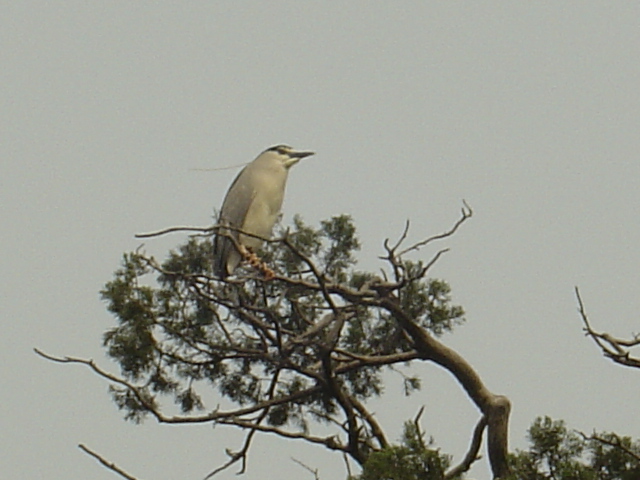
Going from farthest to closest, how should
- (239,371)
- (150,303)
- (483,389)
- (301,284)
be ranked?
1. (239,371)
2. (150,303)
3. (483,389)
4. (301,284)

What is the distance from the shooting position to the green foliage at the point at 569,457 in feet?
9.48

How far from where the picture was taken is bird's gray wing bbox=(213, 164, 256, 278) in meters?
5.02

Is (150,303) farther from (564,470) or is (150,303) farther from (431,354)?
(564,470)

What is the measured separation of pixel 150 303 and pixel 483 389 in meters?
1.34

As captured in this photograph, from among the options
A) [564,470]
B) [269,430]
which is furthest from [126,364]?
[564,470]

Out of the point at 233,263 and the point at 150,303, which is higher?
the point at 233,263

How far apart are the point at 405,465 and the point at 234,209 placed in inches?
112

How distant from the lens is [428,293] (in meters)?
4.33

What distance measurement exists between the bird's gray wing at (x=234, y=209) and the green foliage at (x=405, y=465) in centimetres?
226

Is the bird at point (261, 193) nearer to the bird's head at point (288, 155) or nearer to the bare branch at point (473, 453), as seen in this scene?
the bird's head at point (288, 155)

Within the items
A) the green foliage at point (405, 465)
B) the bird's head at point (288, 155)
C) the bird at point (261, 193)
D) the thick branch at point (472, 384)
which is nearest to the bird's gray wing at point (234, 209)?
the bird at point (261, 193)

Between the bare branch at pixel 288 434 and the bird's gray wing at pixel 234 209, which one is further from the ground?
the bird's gray wing at pixel 234 209

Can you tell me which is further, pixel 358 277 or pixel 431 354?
pixel 358 277

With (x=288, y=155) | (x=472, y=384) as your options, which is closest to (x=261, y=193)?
(x=288, y=155)
